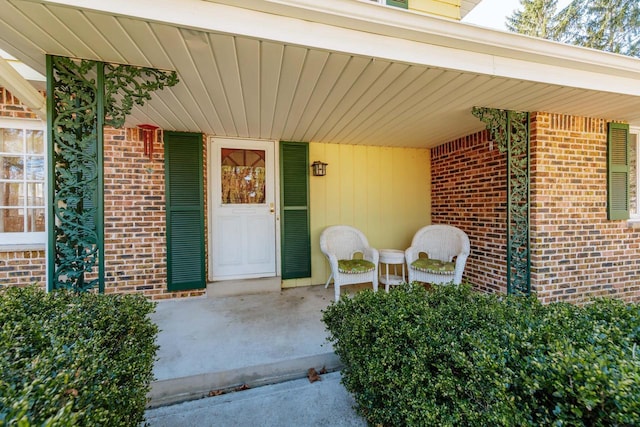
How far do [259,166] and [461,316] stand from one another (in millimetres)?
3332

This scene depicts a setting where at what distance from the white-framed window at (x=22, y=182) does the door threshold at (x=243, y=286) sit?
195 centimetres

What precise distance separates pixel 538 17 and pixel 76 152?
17313mm

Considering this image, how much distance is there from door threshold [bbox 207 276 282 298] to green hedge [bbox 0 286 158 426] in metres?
2.07

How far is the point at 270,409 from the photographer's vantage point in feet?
5.68

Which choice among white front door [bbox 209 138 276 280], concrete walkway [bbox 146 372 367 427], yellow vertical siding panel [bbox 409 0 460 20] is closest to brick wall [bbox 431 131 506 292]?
yellow vertical siding panel [bbox 409 0 460 20]

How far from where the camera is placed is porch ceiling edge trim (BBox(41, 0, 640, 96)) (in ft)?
4.89

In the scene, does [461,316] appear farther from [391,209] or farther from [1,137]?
[1,137]

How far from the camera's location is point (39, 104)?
2.47 meters

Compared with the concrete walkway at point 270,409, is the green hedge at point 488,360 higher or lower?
higher

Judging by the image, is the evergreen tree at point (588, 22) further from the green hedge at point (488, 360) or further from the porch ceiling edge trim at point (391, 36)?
the green hedge at point (488, 360)

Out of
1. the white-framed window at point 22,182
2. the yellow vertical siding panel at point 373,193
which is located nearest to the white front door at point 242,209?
the yellow vertical siding panel at point 373,193

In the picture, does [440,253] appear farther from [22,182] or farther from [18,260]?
[22,182]

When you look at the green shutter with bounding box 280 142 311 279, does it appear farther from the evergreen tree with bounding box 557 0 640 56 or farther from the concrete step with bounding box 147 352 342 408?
the evergreen tree with bounding box 557 0 640 56

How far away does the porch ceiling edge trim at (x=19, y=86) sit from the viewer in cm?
205
